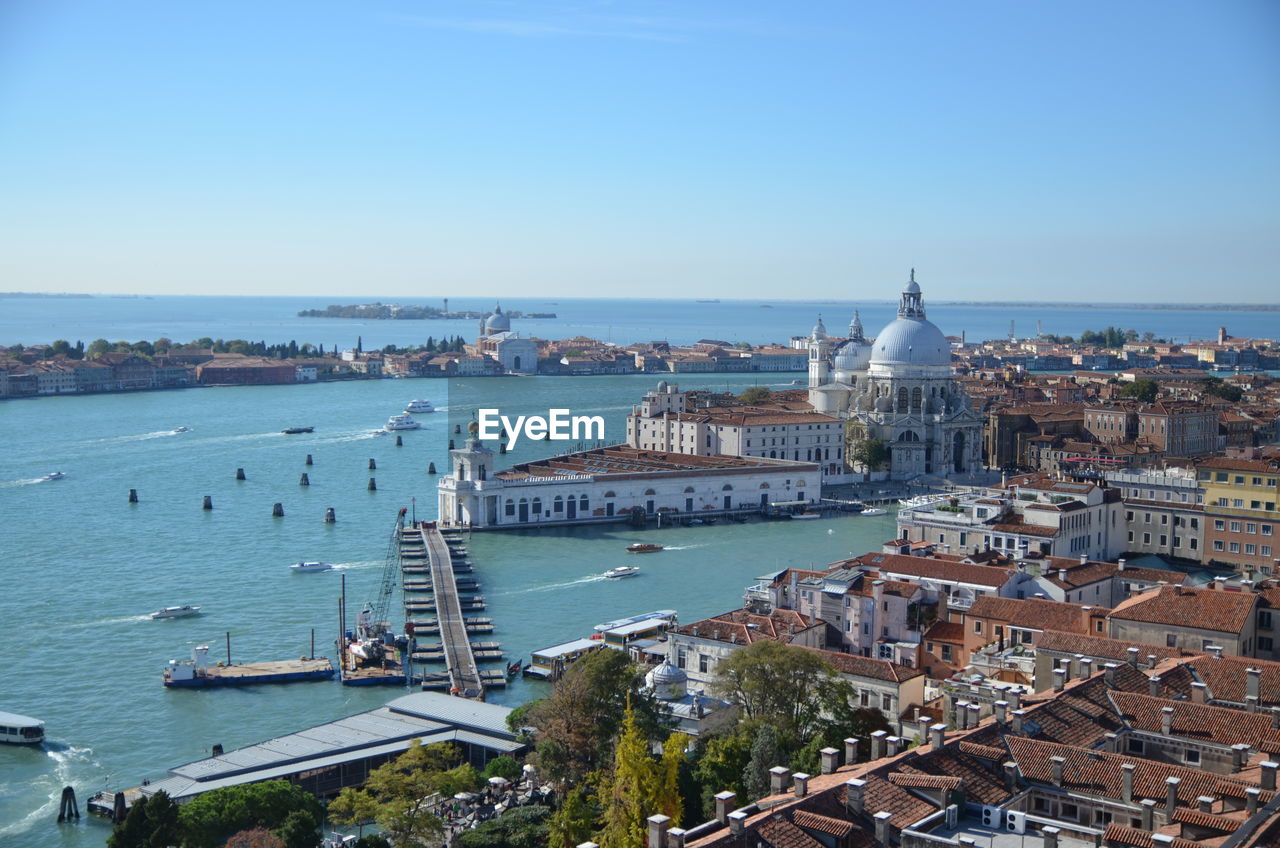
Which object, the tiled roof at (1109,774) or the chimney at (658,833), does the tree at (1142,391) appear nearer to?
the tiled roof at (1109,774)

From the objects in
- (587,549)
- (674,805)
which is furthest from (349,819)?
(587,549)

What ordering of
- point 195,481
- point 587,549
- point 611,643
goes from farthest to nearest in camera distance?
point 195,481
point 587,549
point 611,643

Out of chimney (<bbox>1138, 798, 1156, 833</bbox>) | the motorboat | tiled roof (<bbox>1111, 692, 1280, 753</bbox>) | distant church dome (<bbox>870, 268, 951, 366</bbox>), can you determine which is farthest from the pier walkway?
distant church dome (<bbox>870, 268, 951, 366</bbox>)

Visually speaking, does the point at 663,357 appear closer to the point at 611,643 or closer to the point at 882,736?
the point at 611,643

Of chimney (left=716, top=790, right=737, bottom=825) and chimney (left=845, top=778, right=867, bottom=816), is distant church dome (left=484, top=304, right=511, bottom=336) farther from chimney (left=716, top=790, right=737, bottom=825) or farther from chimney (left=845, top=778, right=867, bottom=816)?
chimney (left=845, top=778, right=867, bottom=816)

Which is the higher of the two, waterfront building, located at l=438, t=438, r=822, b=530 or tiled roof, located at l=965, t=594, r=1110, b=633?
tiled roof, located at l=965, t=594, r=1110, b=633

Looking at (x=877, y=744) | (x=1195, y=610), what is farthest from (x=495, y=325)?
(x=877, y=744)
